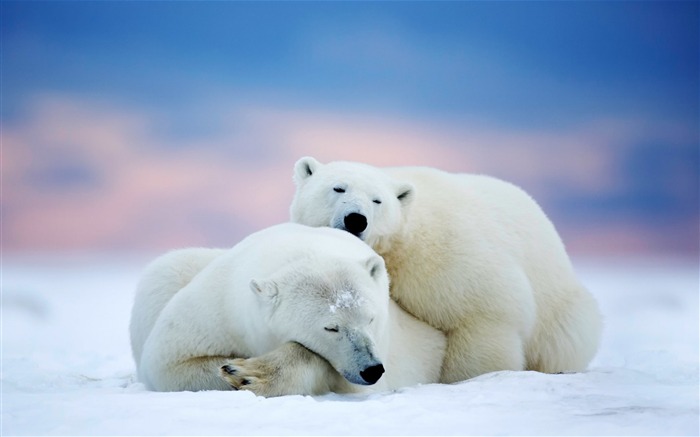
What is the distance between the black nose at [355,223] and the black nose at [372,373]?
1793mm

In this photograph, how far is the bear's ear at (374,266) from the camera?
548cm

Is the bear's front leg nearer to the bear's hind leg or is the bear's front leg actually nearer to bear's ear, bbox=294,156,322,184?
the bear's hind leg

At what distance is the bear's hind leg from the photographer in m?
6.70

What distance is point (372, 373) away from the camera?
4980 millimetres

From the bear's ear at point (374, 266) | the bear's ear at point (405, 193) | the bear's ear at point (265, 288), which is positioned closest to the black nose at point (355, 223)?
the bear's ear at point (405, 193)

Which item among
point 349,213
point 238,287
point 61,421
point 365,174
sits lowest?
point 61,421

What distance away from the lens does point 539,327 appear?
7.17m

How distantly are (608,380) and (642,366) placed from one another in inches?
90.8

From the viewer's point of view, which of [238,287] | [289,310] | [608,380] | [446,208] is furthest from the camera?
[446,208]

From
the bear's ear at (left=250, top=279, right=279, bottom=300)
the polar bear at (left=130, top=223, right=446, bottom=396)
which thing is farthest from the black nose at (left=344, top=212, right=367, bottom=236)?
the bear's ear at (left=250, top=279, right=279, bottom=300)

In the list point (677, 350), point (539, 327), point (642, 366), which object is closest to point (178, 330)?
point (539, 327)

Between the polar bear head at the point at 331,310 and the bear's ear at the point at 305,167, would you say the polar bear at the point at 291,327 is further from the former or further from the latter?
the bear's ear at the point at 305,167

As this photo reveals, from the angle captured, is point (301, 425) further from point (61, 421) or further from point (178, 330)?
point (178, 330)

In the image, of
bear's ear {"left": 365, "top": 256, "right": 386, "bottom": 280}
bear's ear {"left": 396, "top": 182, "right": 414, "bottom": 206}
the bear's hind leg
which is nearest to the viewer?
bear's ear {"left": 365, "top": 256, "right": 386, "bottom": 280}
